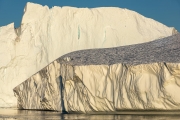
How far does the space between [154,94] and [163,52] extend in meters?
1.87

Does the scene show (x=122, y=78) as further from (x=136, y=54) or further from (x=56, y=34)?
(x=56, y=34)

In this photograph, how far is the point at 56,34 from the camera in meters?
29.7

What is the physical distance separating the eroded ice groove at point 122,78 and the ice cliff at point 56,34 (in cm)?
819

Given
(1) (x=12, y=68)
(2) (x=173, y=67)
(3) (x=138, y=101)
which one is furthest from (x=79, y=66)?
(1) (x=12, y=68)

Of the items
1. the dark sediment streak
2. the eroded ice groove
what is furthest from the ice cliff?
the dark sediment streak

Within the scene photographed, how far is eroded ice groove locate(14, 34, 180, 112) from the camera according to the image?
1521cm

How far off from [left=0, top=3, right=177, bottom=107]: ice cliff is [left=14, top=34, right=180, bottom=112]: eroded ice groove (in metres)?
8.19

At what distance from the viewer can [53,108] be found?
22406mm

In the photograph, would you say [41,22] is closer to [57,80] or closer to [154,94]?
[57,80]

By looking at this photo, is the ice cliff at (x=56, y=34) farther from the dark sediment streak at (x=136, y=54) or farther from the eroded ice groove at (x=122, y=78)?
the dark sediment streak at (x=136, y=54)

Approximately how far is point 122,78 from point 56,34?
13370 millimetres

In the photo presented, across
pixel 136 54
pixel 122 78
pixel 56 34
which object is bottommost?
pixel 122 78

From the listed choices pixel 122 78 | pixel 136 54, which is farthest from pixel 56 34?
pixel 122 78

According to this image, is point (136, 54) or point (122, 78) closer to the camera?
point (122, 78)
